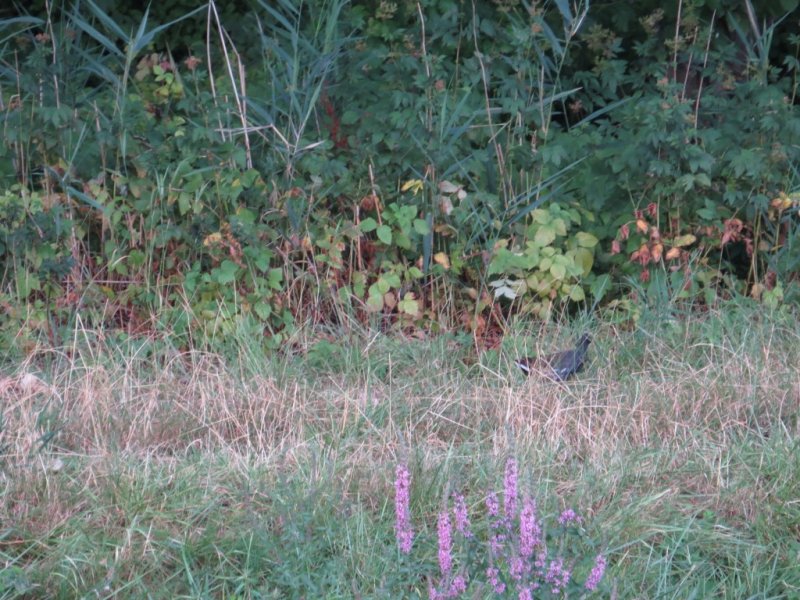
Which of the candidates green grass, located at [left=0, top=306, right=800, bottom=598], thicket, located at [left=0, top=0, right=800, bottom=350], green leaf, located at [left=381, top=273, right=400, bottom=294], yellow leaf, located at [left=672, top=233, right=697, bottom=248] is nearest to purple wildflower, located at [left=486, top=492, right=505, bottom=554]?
green grass, located at [left=0, top=306, right=800, bottom=598]

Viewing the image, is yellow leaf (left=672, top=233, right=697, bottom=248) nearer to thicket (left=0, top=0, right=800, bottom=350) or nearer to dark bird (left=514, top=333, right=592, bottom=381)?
thicket (left=0, top=0, right=800, bottom=350)

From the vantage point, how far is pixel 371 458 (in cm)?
390

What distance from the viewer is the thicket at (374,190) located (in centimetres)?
532

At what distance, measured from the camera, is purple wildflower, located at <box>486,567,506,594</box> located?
2.83m

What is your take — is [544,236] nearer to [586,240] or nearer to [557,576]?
[586,240]

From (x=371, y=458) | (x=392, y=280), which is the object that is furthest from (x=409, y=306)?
(x=371, y=458)

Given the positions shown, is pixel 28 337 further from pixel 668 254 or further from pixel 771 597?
pixel 771 597

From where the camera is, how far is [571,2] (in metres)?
6.55

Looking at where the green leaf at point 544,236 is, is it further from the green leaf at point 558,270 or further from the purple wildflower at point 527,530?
the purple wildflower at point 527,530

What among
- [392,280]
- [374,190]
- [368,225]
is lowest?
[392,280]

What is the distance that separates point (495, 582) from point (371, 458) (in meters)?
1.13

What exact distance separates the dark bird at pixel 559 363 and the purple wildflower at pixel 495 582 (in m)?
1.75

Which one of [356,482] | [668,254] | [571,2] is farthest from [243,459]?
[571,2]

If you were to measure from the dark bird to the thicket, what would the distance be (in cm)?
58
